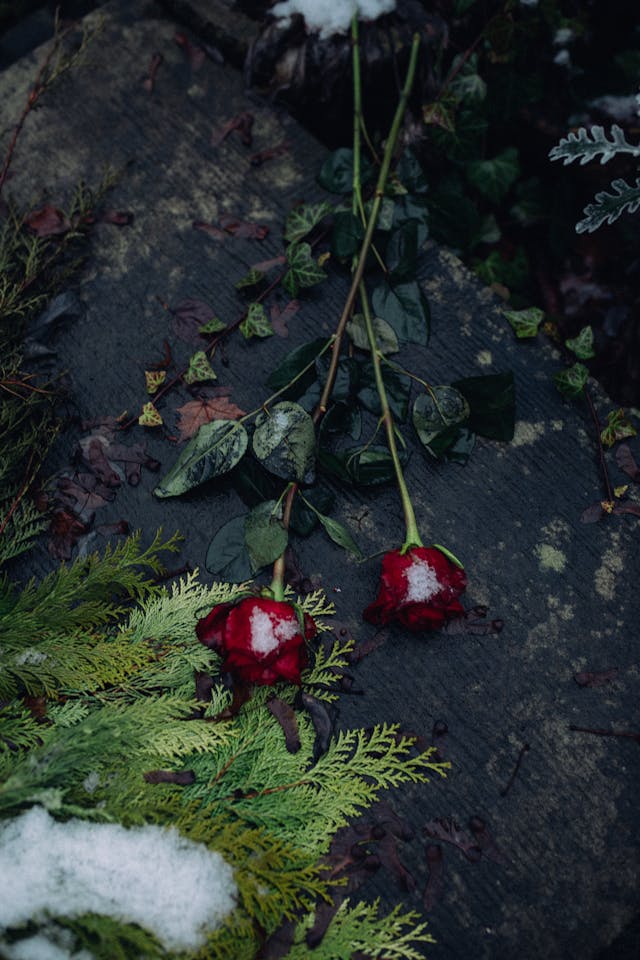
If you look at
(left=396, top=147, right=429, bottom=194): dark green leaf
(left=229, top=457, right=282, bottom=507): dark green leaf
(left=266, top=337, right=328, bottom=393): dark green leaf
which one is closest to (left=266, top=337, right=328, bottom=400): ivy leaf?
(left=266, top=337, right=328, bottom=393): dark green leaf

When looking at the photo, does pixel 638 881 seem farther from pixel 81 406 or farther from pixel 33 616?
pixel 81 406

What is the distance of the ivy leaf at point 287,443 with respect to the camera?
1.73m

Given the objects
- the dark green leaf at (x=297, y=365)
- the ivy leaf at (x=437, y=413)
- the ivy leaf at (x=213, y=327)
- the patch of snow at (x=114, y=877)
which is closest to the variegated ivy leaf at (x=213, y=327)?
the ivy leaf at (x=213, y=327)

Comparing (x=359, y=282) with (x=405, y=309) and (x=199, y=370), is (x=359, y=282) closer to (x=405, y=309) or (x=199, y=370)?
(x=405, y=309)

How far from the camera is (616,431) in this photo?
1896mm

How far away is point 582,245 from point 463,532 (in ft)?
4.92

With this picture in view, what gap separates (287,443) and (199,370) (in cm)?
40

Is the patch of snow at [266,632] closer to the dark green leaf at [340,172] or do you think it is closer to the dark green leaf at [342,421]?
the dark green leaf at [342,421]

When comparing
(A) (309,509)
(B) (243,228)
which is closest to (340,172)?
(B) (243,228)

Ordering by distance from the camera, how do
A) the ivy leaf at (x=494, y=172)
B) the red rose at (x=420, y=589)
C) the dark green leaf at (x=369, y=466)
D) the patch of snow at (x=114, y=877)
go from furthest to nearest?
the ivy leaf at (x=494, y=172) < the dark green leaf at (x=369, y=466) < the red rose at (x=420, y=589) < the patch of snow at (x=114, y=877)

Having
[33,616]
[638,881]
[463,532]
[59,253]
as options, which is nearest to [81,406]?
[59,253]

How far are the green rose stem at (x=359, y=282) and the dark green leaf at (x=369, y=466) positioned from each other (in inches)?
1.0

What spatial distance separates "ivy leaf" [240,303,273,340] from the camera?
200 centimetres

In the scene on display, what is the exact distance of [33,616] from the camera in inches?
61.0
